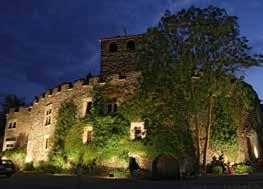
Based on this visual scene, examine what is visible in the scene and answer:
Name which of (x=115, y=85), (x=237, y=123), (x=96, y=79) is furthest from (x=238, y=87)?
(x=96, y=79)

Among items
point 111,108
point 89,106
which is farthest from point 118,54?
point 111,108

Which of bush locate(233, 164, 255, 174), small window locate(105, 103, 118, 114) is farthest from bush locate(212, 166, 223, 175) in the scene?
small window locate(105, 103, 118, 114)

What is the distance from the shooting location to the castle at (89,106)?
72.0 feet

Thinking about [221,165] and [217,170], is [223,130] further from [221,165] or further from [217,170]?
[217,170]

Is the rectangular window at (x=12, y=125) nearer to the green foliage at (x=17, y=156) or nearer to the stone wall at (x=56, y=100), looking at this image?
the stone wall at (x=56, y=100)

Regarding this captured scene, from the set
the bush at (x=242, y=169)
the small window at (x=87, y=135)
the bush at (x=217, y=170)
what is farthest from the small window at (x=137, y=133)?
the bush at (x=242, y=169)

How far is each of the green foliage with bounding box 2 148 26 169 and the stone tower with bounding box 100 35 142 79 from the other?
9.68 m

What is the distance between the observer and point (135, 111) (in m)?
20.6

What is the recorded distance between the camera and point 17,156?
28.4 metres

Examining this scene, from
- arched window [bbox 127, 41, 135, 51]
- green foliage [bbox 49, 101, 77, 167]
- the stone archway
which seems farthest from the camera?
arched window [bbox 127, 41, 135, 51]

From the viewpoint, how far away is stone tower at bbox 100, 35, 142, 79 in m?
27.5

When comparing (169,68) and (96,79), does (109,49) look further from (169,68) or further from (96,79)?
(169,68)

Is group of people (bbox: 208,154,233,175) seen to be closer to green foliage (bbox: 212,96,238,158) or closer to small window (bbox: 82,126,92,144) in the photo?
green foliage (bbox: 212,96,238,158)

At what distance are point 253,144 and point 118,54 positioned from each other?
506 inches
